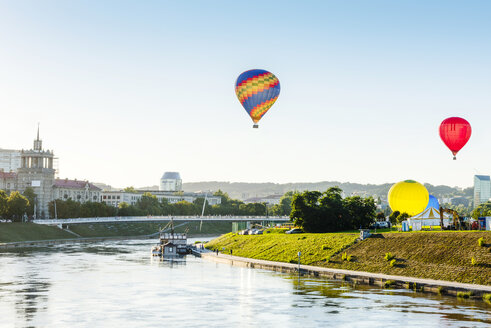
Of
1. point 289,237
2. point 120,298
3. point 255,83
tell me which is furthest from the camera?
point 289,237

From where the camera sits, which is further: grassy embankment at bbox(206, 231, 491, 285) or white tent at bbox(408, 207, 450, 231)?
white tent at bbox(408, 207, 450, 231)

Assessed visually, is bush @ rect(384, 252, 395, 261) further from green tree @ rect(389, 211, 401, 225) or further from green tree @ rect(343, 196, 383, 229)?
green tree @ rect(343, 196, 383, 229)

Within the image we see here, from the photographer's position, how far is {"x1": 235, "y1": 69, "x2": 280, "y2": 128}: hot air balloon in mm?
95125

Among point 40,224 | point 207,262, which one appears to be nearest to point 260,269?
point 207,262

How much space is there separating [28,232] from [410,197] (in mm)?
89576

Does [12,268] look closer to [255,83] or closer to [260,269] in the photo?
[260,269]

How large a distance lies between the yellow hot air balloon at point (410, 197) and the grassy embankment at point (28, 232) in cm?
8161

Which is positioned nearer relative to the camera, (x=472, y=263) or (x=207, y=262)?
(x=472, y=263)

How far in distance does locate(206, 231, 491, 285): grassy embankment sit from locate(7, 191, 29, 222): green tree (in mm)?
81767

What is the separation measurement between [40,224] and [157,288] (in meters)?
103

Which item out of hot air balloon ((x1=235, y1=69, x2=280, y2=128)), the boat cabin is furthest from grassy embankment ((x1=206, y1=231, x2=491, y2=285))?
hot air balloon ((x1=235, y1=69, x2=280, y2=128))

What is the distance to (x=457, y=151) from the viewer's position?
91312 millimetres

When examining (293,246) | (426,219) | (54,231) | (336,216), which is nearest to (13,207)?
(54,231)

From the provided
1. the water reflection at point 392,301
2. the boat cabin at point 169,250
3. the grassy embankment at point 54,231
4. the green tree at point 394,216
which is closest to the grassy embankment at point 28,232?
the grassy embankment at point 54,231
